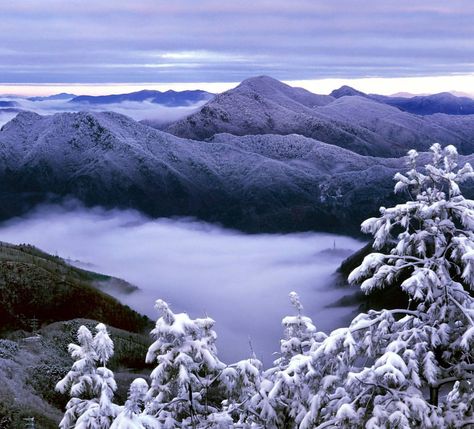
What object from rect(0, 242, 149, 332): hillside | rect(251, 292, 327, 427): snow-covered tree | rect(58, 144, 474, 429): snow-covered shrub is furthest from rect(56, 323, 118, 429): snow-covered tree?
rect(0, 242, 149, 332): hillside

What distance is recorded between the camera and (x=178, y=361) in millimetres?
11906

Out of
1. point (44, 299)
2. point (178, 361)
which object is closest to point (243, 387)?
point (178, 361)

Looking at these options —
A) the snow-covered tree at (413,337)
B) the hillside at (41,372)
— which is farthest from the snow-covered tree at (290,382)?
the hillside at (41,372)

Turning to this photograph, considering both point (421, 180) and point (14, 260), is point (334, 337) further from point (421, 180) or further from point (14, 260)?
point (14, 260)

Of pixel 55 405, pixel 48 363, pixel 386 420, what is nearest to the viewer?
pixel 386 420

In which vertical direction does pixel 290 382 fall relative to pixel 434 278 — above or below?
below

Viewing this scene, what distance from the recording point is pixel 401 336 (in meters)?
11.3

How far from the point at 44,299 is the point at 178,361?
12147 cm

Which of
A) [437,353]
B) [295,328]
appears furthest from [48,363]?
[437,353]

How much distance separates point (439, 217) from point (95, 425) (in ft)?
26.5

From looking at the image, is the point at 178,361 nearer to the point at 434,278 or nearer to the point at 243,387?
the point at 243,387

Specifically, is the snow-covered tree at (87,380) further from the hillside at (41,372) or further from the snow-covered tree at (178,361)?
the hillside at (41,372)

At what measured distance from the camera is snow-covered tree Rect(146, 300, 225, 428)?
11938 millimetres

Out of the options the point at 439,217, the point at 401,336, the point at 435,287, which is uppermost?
the point at 439,217
